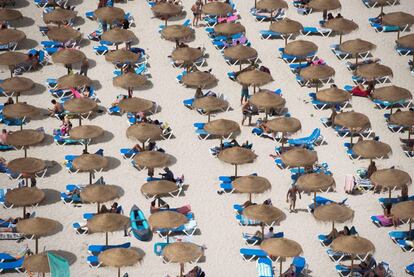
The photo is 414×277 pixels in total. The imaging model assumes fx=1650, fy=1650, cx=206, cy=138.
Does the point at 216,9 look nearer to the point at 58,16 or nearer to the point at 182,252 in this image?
the point at 58,16

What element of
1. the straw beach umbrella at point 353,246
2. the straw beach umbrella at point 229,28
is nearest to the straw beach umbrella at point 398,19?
the straw beach umbrella at point 229,28

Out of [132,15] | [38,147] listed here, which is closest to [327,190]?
[38,147]

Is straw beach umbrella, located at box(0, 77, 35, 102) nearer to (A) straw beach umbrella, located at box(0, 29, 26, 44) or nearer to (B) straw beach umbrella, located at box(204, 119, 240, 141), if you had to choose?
(A) straw beach umbrella, located at box(0, 29, 26, 44)

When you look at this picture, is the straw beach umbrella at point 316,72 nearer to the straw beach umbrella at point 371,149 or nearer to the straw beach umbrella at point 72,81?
the straw beach umbrella at point 371,149

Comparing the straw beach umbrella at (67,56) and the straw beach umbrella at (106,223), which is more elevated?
the straw beach umbrella at (67,56)

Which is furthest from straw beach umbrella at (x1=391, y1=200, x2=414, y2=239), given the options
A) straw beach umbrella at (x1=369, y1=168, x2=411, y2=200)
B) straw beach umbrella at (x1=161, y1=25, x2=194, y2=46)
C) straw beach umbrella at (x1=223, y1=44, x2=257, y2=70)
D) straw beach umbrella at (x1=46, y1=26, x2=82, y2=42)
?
straw beach umbrella at (x1=46, y1=26, x2=82, y2=42)

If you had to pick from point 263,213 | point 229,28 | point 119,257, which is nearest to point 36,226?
point 119,257
